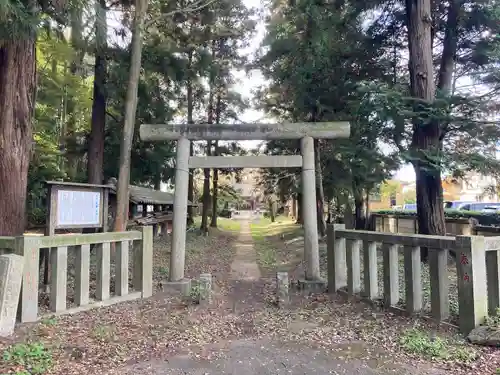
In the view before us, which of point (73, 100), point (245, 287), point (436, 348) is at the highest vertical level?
point (73, 100)

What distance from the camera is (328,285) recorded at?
726cm

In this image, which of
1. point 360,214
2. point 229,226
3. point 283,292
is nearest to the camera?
point 283,292

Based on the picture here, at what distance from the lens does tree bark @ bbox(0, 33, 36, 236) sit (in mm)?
6258

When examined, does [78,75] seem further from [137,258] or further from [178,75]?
[137,258]

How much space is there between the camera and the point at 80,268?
5.62 meters

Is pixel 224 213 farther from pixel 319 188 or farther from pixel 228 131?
pixel 228 131

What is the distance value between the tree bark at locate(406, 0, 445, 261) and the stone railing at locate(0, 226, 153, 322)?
619cm

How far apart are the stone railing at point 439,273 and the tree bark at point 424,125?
3.64m

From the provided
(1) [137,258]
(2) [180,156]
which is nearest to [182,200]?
(2) [180,156]

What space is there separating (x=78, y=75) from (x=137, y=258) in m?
13.4

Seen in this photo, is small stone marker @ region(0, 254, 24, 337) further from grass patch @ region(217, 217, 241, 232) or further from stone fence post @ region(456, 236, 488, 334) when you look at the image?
grass patch @ region(217, 217, 241, 232)

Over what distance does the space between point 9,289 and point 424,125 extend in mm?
8370

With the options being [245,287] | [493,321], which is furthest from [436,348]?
[245,287]

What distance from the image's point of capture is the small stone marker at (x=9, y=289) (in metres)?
4.33
